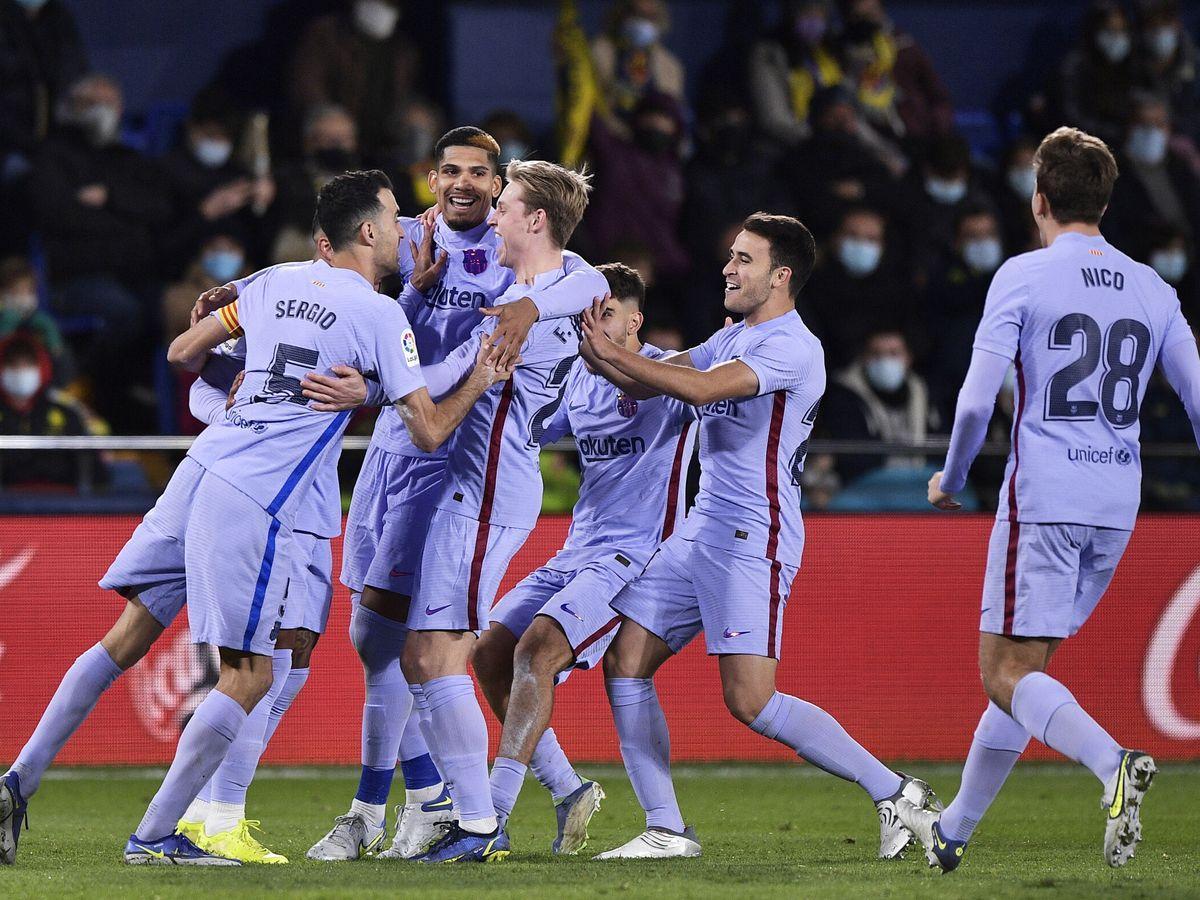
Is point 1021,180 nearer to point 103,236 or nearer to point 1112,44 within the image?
point 1112,44

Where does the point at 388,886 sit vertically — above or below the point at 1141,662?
above

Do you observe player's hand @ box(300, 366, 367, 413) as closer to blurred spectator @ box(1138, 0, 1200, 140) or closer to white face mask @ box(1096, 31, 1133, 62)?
white face mask @ box(1096, 31, 1133, 62)

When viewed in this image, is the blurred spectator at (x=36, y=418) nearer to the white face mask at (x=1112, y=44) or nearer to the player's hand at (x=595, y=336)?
the player's hand at (x=595, y=336)

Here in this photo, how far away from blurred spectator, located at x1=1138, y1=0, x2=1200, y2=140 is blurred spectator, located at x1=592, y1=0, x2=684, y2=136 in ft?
14.0

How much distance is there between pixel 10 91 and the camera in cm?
1173

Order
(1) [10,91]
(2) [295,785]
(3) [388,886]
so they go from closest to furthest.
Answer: (3) [388,886]
(2) [295,785]
(1) [10,91]

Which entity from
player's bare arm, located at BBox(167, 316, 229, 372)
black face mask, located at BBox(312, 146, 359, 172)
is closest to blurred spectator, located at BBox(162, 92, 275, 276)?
black face mask, located at BBox(312, 146, 359, 172)

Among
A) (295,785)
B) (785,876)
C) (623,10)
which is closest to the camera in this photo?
(785,876)

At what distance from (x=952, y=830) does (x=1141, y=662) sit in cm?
473

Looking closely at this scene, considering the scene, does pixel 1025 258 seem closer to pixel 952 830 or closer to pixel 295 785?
pixel 952 830

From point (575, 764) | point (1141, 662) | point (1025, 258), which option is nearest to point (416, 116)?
point (575, 764)

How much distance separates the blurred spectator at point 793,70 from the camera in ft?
43.8

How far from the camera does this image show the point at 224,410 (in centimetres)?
595

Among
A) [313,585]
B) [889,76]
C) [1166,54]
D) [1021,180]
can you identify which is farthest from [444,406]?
[1166,54]
